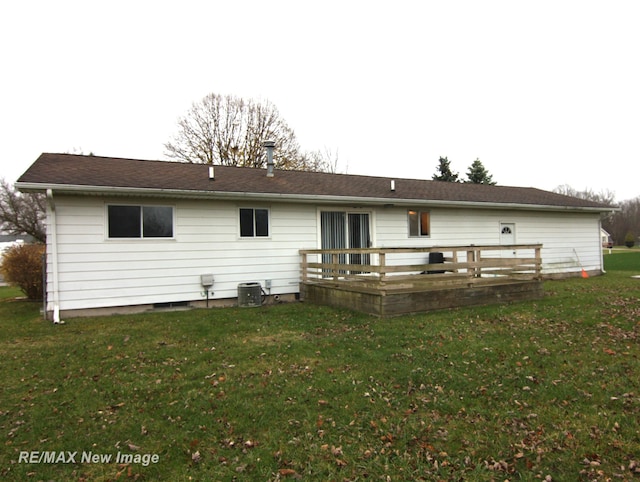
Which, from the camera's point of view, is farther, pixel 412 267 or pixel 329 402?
pixel 412 267

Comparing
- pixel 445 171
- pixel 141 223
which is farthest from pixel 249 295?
pixel 445 171

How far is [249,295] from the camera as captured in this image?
9250mm

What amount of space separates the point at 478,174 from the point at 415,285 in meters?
26.3

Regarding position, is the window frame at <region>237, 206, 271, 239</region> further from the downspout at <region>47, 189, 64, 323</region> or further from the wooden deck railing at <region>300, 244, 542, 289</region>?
the downspout at <region>47, 189, 64, 323</region>

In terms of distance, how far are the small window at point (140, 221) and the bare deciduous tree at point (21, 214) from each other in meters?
19.2

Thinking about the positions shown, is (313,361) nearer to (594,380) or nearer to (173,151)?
(594,380)

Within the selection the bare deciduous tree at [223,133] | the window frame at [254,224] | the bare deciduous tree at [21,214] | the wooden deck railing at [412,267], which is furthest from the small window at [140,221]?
the bare deciduous tree at [21,214]

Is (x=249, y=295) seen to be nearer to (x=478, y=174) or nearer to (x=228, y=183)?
(x=228, y=183)

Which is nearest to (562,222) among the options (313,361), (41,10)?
(313,361)

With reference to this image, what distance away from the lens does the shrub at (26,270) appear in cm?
1194

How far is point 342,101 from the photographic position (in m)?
19.4

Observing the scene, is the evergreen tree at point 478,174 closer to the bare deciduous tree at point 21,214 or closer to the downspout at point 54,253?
the downspout at point 54,253

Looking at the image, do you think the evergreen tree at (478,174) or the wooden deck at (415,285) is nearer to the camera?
the wooden deck at (415,285)

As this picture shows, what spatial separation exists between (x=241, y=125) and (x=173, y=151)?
4681mm
